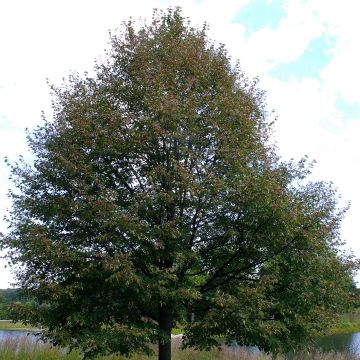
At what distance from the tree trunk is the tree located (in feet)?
0.10

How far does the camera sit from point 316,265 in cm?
958

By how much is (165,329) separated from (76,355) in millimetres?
5265

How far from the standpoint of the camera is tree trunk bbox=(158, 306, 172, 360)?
33.1 ft

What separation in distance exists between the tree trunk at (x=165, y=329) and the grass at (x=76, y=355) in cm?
254

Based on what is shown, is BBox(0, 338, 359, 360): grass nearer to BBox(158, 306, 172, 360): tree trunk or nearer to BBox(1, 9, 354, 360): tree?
BBox(158, 306, 172, 360): tree trunk

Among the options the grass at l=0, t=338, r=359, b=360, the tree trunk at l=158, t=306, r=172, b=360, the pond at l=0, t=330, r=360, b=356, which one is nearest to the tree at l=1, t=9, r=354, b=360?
Answer: the tree trunk at l=158, t=306, r=172, b=360

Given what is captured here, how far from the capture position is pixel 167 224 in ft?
29.5

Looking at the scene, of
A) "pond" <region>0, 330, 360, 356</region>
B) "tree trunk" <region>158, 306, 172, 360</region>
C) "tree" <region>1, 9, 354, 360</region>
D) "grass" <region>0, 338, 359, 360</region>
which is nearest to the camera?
"tree" <region>1, 9, 354, 360</region>

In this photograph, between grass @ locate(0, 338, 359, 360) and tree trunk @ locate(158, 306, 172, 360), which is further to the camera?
grass @ locate(0, 338, 359, 360)

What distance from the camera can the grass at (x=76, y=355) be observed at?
1393 centimetres

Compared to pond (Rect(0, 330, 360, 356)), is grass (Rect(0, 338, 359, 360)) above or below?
below

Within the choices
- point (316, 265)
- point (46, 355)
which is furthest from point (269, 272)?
point (46, 355)

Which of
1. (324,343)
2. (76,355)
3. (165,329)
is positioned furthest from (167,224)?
(324,343)

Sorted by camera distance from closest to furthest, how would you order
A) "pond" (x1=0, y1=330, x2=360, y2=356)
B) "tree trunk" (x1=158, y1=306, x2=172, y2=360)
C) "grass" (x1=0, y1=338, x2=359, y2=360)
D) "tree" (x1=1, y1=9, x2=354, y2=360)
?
"tree" (x1=1, y1=9, x2=354, y2=360)
"tree trunk" (x1=158, y1=306, x2=172, y2=360)
"grass" (x1=0, y1=338, x2=359, y2=360)
"pond" (x1=0, y1=330, x2=360, y2=356)
